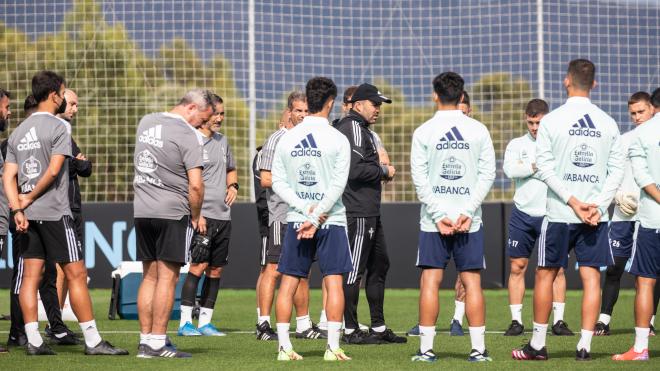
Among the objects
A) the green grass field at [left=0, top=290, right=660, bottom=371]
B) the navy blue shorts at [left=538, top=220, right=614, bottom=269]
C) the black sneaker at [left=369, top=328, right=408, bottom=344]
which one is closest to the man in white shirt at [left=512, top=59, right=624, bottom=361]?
the navy blue shorts at [left=538, top=220, right=614, bottom=269]

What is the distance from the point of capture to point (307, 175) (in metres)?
8.52

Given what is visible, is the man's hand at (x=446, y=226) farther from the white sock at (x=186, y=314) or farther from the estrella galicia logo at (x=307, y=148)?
the white sock at (x=186, y=314)

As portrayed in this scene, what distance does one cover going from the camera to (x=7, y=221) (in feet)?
30.4

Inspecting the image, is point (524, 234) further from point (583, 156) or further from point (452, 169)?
point (452, 169)

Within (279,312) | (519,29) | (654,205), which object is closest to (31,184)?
(279,312)

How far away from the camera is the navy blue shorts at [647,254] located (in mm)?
8625

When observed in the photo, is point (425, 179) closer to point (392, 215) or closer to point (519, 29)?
point (392, 215)

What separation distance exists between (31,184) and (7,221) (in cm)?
60

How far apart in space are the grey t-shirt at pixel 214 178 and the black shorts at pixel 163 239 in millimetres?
2300

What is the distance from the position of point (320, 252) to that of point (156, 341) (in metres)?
1.41

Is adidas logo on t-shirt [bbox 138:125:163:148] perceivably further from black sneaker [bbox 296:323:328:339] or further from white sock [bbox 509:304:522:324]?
white sock [bbox 509:304:522:324]

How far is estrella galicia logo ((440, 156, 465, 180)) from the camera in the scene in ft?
27.2

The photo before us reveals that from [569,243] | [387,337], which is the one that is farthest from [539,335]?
[387,337]

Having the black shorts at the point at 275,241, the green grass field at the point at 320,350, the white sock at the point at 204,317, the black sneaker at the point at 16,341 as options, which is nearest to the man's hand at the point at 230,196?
the black shorts at the point at 275,241
